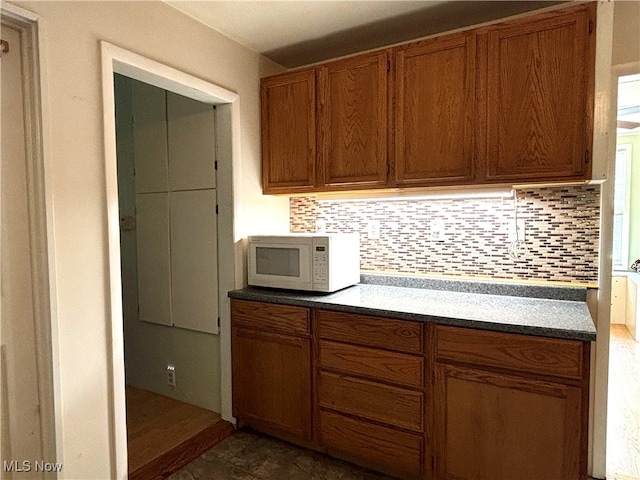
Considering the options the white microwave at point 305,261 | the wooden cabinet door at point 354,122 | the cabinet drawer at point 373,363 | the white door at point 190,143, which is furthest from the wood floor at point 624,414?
the white door at point 190,143

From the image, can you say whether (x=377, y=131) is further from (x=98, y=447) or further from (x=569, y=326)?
(x=98, y=447)

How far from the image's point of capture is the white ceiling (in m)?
2.03

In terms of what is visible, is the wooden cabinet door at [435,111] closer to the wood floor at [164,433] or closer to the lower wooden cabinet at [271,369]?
the lower wooden cabinet at [271,369]

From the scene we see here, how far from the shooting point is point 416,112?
2.13 metres

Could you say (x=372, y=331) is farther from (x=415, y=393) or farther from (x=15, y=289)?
(x=15, y=289)

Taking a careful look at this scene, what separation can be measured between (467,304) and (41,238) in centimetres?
197

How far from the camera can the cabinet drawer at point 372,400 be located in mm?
1861

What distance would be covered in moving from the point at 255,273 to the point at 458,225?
1.32 metres

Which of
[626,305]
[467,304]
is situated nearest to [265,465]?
[467,304]

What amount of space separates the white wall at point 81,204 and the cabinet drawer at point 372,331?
42.4 inches

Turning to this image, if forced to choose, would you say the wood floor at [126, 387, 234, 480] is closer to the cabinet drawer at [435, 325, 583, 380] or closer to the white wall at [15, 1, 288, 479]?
the white wall at [15, 1, 288, 479]

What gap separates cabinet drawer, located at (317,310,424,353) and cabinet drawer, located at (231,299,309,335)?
0.12 metres

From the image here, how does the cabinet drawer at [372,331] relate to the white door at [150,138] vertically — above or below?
Answer: below

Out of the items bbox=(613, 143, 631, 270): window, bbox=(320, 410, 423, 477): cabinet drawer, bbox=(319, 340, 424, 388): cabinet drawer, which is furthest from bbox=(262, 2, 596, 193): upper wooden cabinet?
bbox=(613, 143, 631, 270): window
